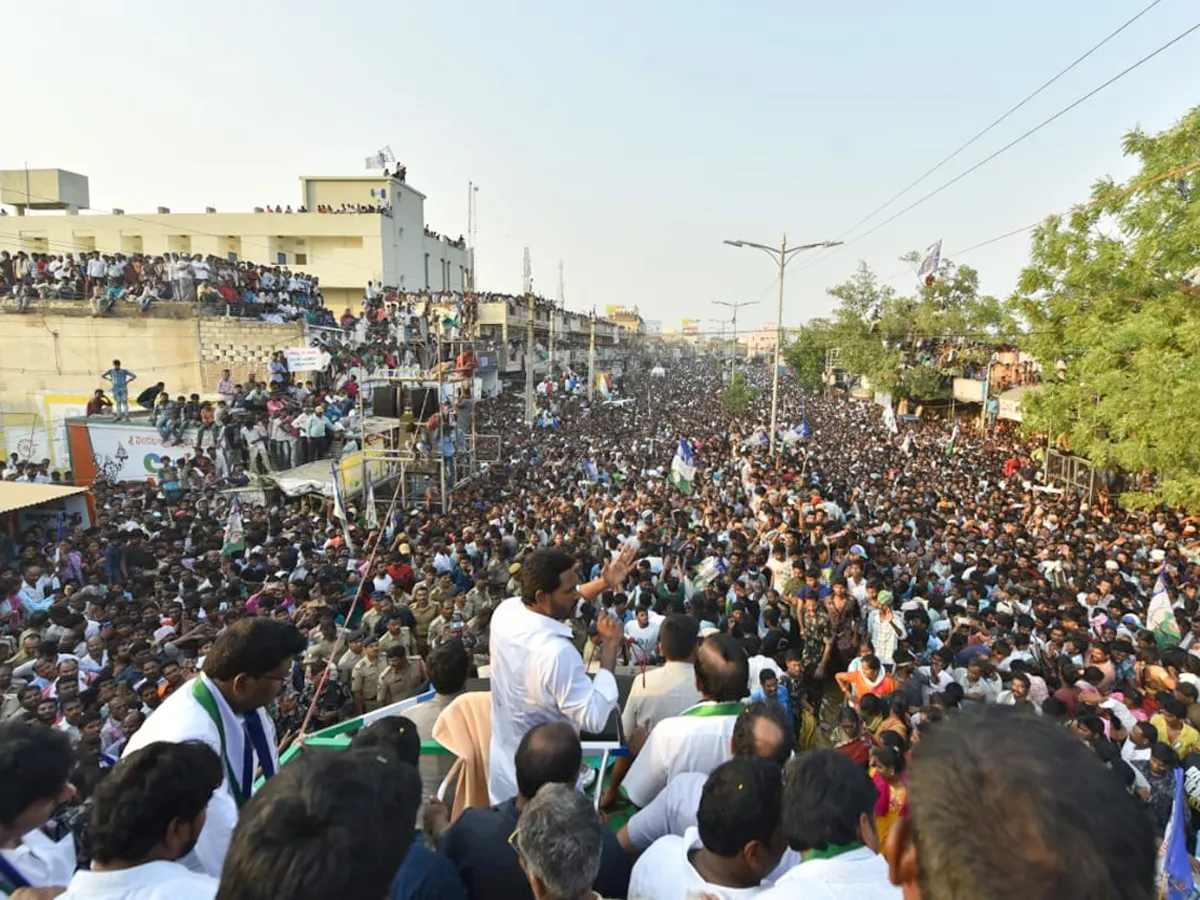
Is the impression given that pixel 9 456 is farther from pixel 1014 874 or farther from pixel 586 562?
pixel 1014 874

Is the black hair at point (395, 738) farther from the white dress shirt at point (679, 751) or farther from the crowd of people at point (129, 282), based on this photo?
the crowd of people at point (129, 282)

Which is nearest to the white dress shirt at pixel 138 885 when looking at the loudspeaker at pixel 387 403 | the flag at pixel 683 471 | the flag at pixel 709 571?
the flag at pixel 709 571

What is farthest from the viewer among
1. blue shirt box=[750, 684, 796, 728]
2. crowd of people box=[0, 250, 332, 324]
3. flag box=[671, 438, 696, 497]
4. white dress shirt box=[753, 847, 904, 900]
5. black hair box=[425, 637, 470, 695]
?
crowd of people box=[0, 250, 332, 324]

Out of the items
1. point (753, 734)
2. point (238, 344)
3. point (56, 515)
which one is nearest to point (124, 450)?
point (56, 515)

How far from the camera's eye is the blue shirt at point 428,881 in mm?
1913

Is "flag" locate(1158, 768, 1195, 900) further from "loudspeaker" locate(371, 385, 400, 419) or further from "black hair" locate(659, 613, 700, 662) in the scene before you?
"loudspeaker" locate(371, 385, 400, 419)

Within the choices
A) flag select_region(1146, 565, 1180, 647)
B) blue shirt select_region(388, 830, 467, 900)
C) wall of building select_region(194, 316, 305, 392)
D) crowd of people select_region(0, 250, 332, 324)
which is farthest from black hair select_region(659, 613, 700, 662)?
crowd of people select_region(0, 250, 332, 324)

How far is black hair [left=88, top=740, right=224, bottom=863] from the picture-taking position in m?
1.77

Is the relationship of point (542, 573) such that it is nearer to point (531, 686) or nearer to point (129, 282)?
point (531, 686)

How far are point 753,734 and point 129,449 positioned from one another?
16572mm

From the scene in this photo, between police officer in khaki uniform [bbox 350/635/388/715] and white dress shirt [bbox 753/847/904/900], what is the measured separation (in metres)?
5.00

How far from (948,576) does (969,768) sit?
9147mm

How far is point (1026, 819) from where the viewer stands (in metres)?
0.99

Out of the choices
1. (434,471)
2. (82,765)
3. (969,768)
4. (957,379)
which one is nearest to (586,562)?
(82,765)
